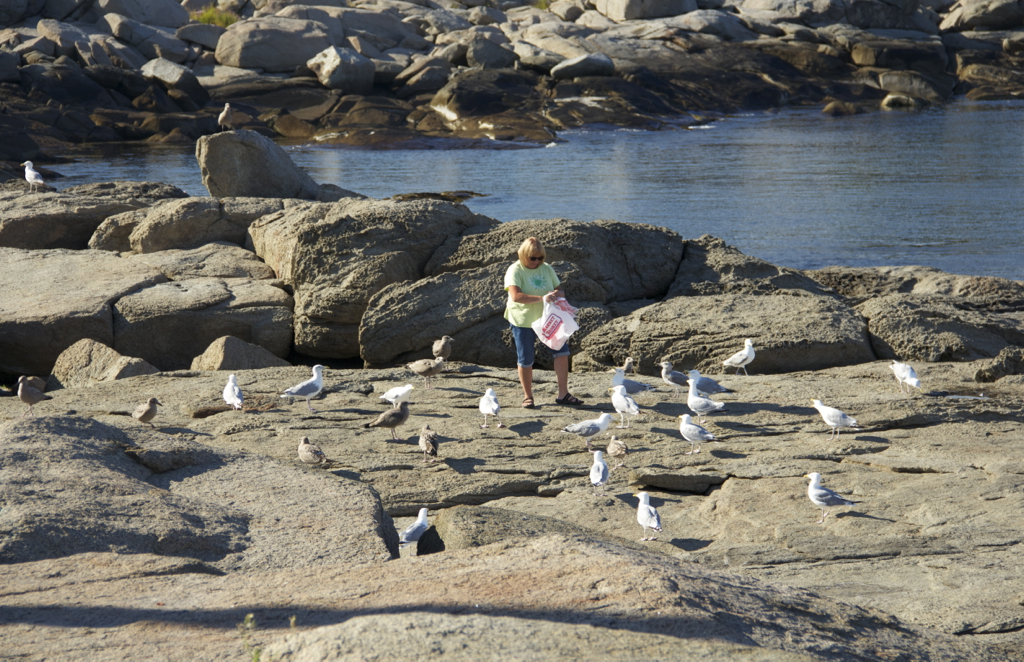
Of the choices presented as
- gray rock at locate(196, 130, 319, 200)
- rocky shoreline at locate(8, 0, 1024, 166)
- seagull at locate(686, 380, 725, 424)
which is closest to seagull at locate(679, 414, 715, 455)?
seagull at locate(686, 380, 725, 424)

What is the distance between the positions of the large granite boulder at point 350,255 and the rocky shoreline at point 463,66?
89.4 feet

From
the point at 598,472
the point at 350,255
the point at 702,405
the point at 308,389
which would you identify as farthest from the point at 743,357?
the point at 350,255

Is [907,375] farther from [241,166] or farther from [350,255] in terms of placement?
[241,166]

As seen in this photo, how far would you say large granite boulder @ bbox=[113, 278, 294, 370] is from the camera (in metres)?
12.8

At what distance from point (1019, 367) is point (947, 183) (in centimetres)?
2523

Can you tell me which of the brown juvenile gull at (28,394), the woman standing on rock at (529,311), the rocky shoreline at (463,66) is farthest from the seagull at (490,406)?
the rocky shoreline at (463,66)

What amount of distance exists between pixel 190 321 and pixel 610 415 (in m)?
7.35

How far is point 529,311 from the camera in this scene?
30.8 feet

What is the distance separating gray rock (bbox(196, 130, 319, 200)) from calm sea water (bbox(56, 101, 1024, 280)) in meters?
9.12

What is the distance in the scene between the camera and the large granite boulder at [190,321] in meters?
12.8

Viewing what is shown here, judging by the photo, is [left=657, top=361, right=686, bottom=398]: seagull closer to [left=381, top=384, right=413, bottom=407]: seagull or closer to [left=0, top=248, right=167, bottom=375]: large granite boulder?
[left=381, top=384, right=413, bottom=407]: seagull

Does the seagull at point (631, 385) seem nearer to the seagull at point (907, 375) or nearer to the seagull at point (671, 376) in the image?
the seagull at point (671, 376)

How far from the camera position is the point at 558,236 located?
13.2m

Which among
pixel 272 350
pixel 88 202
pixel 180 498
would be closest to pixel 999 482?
pixel 180 498
